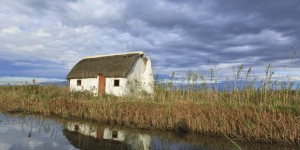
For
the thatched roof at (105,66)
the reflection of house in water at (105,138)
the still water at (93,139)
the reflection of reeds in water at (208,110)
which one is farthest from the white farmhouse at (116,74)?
the reflection of house in water at (105,138)

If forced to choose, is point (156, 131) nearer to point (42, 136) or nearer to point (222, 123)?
point (222, 123)

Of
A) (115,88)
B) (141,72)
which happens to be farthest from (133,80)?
(115,88)

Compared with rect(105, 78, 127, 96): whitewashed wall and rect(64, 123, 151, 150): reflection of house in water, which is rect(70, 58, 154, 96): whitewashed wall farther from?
rect(64, 123, 151, 150): reflection of house in water

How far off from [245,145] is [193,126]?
2.37 m

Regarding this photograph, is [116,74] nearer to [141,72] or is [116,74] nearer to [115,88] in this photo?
[115,88]

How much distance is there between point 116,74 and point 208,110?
15361 mm

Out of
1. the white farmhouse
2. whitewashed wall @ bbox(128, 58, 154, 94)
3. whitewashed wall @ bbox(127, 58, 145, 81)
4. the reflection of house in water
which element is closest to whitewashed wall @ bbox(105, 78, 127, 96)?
the white farmhouse

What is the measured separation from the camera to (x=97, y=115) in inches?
555

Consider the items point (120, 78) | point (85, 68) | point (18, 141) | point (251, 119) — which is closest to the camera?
point (18, 141)

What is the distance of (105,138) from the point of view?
1033cm

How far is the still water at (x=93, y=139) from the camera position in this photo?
905cm

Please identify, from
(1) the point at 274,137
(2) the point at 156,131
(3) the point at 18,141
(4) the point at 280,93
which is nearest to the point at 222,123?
(1) the point at 274,137

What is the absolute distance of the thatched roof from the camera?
25641 millimetres

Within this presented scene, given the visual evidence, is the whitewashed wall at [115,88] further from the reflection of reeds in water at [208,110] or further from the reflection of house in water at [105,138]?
the reflection of house in water at [105,138]
